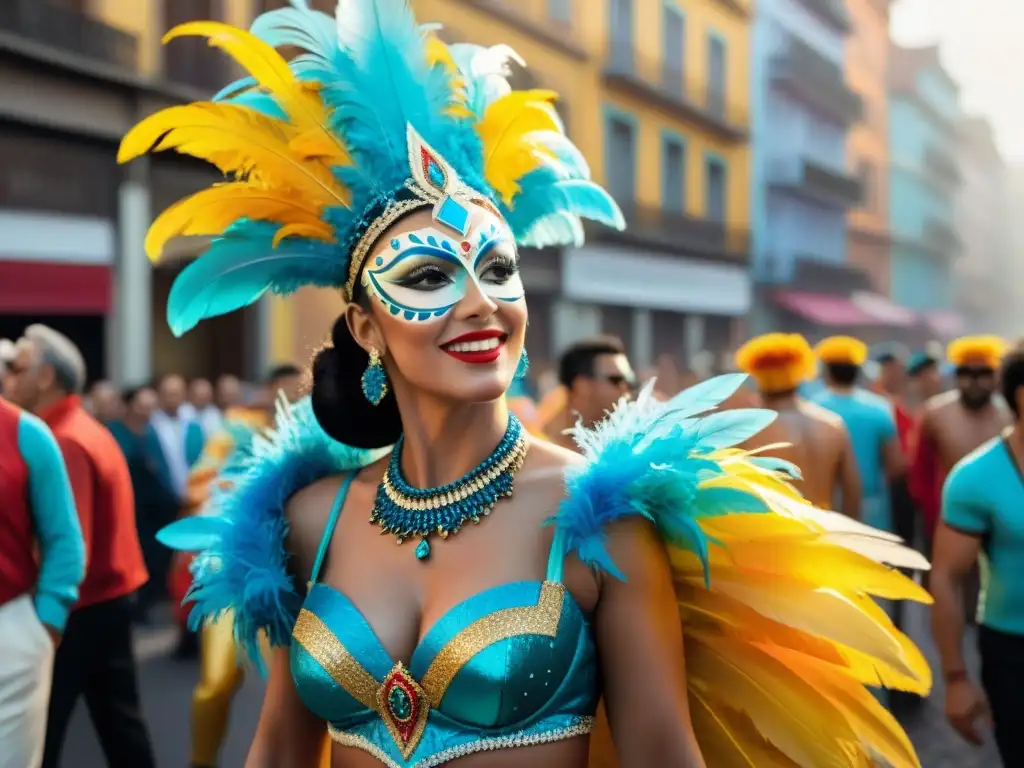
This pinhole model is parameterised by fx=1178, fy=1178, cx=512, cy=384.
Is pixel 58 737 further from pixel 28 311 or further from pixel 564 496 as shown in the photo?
pixel 28 311

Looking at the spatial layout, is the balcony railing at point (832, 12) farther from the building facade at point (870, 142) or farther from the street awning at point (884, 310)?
the street awning at point (884, 310)

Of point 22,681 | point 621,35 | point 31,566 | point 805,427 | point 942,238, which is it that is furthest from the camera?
point 942,238

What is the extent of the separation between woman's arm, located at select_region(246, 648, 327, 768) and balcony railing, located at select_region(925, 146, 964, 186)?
50.1 meters

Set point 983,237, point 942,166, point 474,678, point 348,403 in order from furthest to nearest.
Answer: point 983,237, point 942,166, point 348,403, point 474,678

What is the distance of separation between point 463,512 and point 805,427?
376 cm

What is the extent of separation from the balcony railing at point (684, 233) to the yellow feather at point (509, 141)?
1956 cm

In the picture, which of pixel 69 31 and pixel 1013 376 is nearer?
pixel 1013 376

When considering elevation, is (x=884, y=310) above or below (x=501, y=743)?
above

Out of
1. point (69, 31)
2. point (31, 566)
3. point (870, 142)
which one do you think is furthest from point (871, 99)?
point (31, 566)

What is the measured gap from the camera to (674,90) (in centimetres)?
2491

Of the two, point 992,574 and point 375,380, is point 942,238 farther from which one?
point 375,380

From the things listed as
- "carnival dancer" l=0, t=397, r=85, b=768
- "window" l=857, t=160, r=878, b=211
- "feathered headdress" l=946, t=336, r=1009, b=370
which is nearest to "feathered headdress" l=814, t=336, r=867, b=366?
"feathered headdress" l=946, t=336, r=1009, b=370

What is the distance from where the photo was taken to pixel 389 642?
2045mm

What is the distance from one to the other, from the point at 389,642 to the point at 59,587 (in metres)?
1.90
